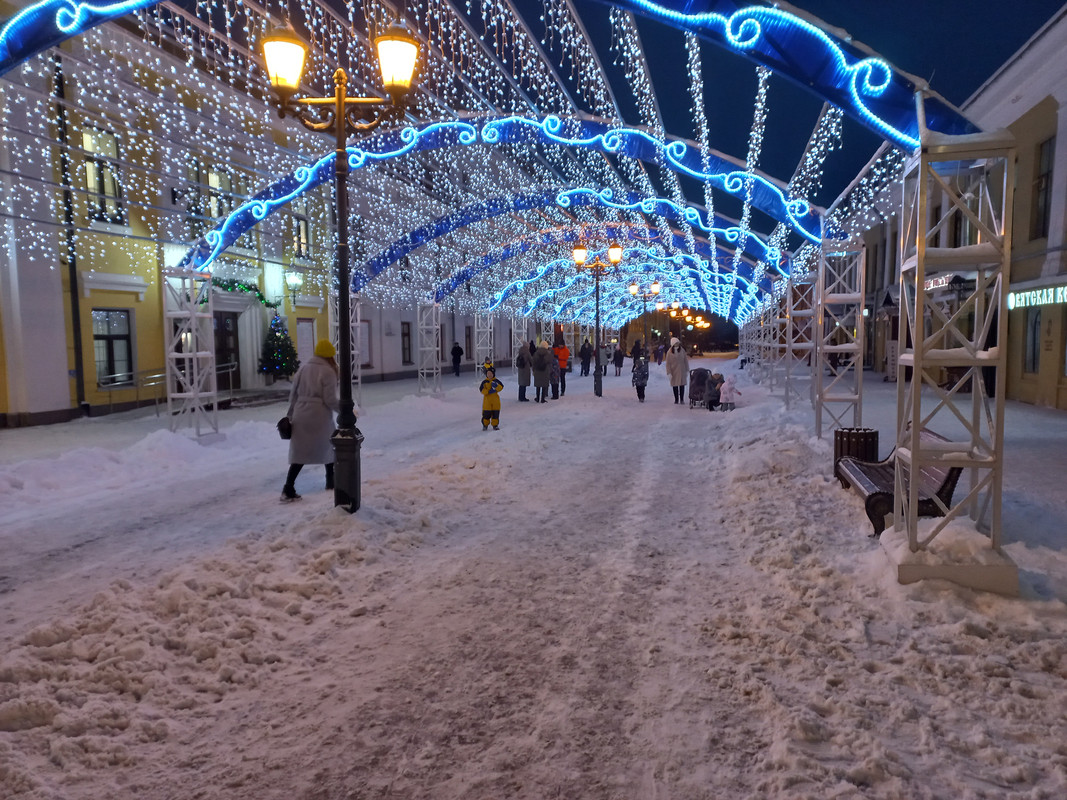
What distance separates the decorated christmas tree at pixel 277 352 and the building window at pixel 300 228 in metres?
2.71

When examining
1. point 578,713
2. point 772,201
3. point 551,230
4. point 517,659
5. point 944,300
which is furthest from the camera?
point 551,230

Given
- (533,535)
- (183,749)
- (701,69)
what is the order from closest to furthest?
(183,749) < (533,535) < (701,69)

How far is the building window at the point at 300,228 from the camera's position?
22.9 meters

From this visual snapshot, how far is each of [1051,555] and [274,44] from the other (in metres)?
7.88

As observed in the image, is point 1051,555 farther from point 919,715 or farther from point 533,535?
point 533,535

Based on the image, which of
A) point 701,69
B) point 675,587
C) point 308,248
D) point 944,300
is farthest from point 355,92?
point 944,300

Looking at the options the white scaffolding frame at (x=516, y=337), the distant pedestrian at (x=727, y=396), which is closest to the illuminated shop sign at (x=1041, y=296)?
the distant pedestrian at (x=727, y=396)

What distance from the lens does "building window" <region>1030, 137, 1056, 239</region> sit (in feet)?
48.8

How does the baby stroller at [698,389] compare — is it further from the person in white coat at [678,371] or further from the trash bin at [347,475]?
the trash bin at [347,475]

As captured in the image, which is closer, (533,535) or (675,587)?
(675,587)

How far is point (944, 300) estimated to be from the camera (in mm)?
19516

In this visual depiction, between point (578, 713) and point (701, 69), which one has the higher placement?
point (701, 69)

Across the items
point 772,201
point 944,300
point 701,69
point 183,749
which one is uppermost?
point 701,69

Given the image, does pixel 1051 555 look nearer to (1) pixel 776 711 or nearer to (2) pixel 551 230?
(1) pixel 776 711
